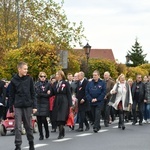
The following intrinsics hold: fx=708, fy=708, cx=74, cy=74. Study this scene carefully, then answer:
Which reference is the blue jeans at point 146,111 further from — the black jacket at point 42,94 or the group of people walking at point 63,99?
the black jacket at point 42,94

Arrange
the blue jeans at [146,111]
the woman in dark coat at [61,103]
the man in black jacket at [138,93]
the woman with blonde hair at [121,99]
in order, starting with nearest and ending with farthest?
the woman in dark coat at [61,103] < the woman with blonde hair at [121,99] < the man in black jacket at [138,93] < the blue jeans at [146,111]

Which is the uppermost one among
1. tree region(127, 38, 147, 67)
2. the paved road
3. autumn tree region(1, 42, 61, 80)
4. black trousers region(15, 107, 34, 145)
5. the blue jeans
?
tree region(127, 38, 147, 67)

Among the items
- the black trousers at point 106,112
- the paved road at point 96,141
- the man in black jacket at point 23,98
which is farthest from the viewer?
→ the black trousers at point 106,112

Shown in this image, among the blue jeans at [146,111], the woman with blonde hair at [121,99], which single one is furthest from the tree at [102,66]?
the woman with blonde hair at [121,99]

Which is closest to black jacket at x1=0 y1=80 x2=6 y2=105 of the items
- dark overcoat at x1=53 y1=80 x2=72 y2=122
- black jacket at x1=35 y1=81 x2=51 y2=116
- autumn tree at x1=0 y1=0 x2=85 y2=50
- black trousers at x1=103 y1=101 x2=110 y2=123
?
black trousers at x1=103 y1=101 x2=110 y2=123

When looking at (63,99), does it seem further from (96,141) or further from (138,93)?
(138,93)

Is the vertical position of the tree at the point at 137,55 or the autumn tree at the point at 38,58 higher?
the tree at the point at 137,55

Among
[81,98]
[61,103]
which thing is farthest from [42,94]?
[81,98]

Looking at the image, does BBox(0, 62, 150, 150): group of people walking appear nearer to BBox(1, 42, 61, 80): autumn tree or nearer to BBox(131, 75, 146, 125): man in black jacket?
BBox(131, 75, 146, 125): man in black jacket

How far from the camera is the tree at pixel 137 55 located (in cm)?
11862

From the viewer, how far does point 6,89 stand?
23.6 meters

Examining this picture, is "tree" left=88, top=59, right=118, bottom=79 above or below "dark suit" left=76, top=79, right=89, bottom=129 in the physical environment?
above

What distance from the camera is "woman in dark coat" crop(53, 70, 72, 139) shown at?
695 inches

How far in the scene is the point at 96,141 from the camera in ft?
55.7
